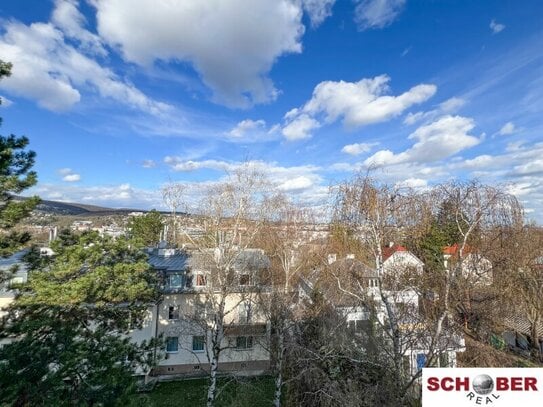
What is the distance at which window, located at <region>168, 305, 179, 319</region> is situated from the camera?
19.0 meters

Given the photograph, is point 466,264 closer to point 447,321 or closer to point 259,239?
point 447,321

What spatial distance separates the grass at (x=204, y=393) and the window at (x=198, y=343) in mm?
1688

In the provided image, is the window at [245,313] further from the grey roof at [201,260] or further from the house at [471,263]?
the house at [471,263]

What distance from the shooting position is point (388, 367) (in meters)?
9.12

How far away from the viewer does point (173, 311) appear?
1906 cm

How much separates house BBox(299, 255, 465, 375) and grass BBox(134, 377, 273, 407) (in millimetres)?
5360

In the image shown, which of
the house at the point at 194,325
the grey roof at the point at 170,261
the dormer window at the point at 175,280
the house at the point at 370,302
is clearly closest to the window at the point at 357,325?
the house at the point at 370,302

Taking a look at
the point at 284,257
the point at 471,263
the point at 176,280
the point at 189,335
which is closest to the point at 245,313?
the point at 189,335

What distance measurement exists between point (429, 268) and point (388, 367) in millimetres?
9290

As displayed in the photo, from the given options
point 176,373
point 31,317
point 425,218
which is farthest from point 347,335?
point 31,317

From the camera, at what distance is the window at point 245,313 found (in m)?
17.2

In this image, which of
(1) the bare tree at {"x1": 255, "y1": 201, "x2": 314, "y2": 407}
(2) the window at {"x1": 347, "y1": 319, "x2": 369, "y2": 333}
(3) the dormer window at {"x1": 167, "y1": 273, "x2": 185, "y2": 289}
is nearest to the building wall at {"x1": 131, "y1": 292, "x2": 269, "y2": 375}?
(3) the dormer window at {"x1": 167, "y1": 273, "x2": 185, "y2": 289}

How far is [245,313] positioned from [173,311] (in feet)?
14.9

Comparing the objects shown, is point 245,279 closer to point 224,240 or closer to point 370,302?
point 224,240
